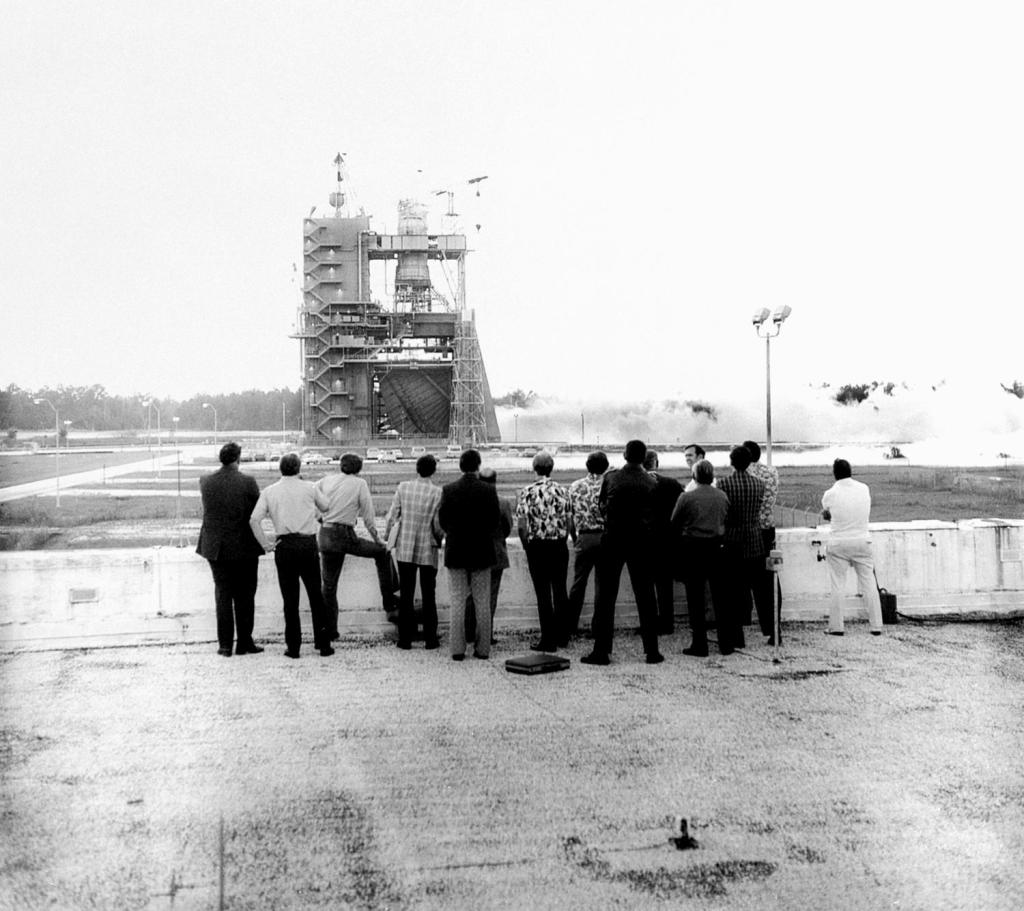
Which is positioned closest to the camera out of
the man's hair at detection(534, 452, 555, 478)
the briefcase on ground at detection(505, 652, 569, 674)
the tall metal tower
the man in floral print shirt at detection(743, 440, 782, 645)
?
the briefcase on ground at detection(505, 652, 569, 674)

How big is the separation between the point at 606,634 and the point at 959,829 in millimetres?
4153

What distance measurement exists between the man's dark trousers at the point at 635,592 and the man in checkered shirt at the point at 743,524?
116cm

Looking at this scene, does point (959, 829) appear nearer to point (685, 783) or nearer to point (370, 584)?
point (685, 783)

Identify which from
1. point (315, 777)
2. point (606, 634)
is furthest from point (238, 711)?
point (606, 634)

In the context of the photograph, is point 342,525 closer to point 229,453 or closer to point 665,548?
point 229,453

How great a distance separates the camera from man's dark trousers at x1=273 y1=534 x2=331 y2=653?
9.12 meters

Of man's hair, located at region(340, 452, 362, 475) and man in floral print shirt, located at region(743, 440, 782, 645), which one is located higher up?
man's hair, located at region(340, 452, 362, 475)

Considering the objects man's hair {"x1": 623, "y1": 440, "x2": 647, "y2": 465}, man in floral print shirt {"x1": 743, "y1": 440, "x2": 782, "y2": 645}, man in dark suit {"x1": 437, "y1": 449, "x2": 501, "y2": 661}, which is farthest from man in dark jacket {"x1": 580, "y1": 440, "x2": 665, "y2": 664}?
man in floral print shirt {"x1": 743, "y1": 440, "x2": 782, "y2": 645}

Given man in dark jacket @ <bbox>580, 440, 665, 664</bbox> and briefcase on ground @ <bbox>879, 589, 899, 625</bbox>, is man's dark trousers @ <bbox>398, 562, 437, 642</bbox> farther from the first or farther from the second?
briefcase on ground @ <bbox>879, 589, 899, 625</bbox>

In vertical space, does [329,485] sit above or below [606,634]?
above

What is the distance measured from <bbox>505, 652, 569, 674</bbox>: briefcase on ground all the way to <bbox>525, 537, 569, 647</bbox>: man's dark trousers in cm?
65

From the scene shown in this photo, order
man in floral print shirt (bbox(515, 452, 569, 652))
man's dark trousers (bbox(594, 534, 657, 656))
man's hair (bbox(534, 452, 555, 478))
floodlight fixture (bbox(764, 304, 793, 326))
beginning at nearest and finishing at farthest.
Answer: man's dark trousers (bbox(594, 534, 657, 656))
man in floral print shirt (bbox(515, 452, 569, 652))
man's hair (bbox(534, 452, 555, 478))
floodlight fixture (bbox(764, 304, 793, 326))

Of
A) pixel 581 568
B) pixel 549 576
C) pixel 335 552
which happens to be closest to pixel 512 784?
pixel 549 576

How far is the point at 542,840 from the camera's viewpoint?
4.73m
